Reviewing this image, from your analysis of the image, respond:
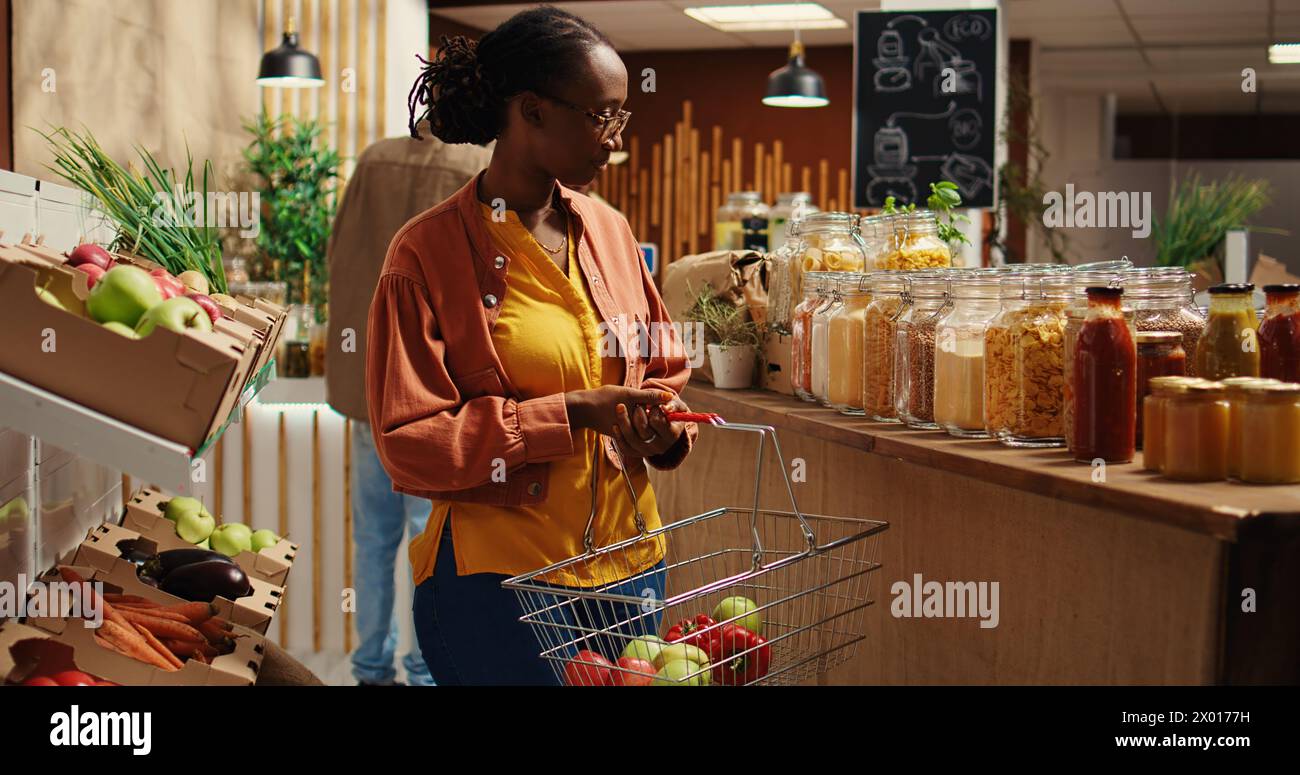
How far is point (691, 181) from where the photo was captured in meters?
9.08

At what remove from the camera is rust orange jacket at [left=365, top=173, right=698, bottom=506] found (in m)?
1.65

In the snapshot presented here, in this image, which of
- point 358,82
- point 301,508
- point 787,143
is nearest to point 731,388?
point 301,508

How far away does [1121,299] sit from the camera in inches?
60.1

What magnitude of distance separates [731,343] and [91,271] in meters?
1.52

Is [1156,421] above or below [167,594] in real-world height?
above

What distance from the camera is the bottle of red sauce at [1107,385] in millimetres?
1494

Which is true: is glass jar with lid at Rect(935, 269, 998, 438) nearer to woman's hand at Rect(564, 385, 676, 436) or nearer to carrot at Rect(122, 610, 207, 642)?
woman's hand at Rect(564, 385, 676, 436)

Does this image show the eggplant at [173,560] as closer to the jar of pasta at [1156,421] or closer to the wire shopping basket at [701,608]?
the wire shopping basket at [701,608]

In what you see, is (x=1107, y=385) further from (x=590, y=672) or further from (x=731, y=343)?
(x=731, y=343)

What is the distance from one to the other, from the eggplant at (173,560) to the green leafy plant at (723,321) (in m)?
1.20

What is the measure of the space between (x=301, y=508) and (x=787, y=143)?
547 cm

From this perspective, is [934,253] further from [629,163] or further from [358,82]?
[629,163]

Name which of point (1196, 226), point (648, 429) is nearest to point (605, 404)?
point (648, 429)

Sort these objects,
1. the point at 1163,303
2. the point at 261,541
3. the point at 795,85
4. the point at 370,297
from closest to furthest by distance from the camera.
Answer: the point at 1163,303, the point at 261,541, the point at 370,297, the point at 795,85
